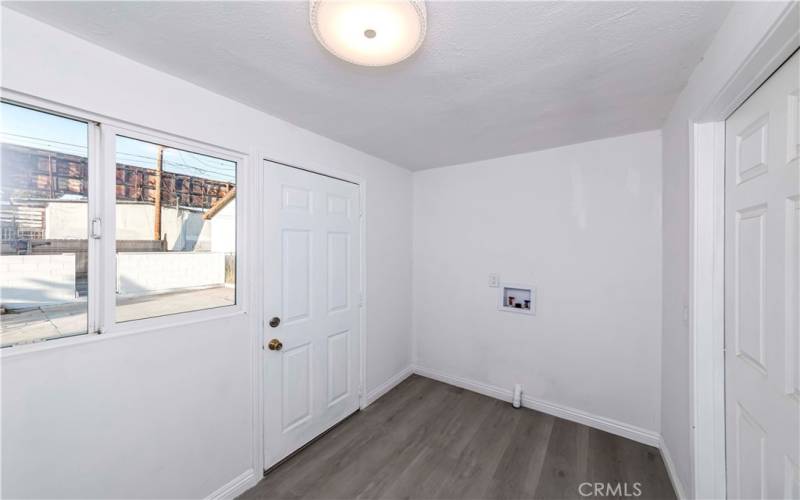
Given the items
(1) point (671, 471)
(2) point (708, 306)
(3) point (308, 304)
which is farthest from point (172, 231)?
(1) point (671, 471)

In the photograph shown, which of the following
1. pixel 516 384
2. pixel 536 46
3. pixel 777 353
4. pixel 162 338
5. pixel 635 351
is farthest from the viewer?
pixel 516 384

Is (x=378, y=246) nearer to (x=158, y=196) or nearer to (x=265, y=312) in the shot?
(x=265, y=312)

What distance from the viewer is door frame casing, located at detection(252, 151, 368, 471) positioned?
190cm

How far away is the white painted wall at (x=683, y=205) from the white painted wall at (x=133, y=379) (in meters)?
2.20

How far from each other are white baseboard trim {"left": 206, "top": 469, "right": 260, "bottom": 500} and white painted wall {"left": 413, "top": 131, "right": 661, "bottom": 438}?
193 cm

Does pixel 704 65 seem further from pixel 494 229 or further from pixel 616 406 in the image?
pixel 616 406

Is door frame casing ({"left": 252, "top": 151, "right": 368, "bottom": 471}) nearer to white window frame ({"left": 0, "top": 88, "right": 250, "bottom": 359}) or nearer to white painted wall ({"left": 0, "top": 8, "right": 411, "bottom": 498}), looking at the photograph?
white painted wall ({"left": 0, "top": 8, "right": 411, "bottom": 498})

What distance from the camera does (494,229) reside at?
288 cm

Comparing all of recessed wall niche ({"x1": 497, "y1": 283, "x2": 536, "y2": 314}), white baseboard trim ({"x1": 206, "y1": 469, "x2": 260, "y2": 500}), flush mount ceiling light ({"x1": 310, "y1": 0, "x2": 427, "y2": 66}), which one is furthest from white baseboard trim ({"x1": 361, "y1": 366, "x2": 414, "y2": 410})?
flush mount ceiling light ({"x1": 310, "y1": 0, "x2": 427, "y2": 66})

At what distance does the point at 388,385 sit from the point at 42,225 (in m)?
2.71

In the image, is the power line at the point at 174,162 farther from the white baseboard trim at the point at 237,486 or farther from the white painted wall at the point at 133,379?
the white baseboard trim at the point at 237,486

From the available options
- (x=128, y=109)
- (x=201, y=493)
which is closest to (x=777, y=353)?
(x=201, y=493)

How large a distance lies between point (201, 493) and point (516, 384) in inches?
96.1

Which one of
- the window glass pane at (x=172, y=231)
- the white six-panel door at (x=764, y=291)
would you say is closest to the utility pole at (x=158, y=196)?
the window glass pane at (x=172, y=231)
